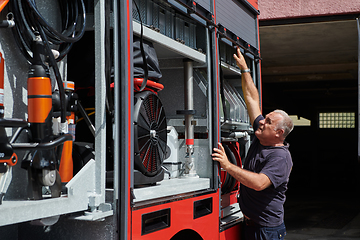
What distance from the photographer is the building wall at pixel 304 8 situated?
6.81 metres

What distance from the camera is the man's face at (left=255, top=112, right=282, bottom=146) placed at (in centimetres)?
373

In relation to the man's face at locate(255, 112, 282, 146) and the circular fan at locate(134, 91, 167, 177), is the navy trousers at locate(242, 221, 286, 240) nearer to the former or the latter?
the man's face at locate(255, 112, 282, 146)

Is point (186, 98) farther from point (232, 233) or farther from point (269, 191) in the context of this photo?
point (232, 233)

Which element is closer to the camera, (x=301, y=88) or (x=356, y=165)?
(x=301, y=88)

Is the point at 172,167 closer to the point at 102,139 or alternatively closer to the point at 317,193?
the point at 102,139

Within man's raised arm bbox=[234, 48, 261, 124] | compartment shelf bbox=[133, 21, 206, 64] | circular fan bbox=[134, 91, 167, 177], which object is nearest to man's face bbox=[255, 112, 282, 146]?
man's raised arm bbox=[234, 48, 261, 124]

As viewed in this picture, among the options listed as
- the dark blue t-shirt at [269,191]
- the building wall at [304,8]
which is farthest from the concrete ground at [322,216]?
the dark blue t-shirt at [269,191]

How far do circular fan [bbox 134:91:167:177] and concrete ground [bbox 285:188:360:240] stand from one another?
606 cm

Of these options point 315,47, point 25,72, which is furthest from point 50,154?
point 315,47

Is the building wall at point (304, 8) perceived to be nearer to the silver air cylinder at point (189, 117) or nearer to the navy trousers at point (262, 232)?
the silver air cylinder at point (189, 117)

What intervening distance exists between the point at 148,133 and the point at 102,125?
58 cm

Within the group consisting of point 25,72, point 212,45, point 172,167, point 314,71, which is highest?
point 314,71

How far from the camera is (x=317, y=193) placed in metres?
16.2

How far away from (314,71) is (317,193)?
5.43 m
